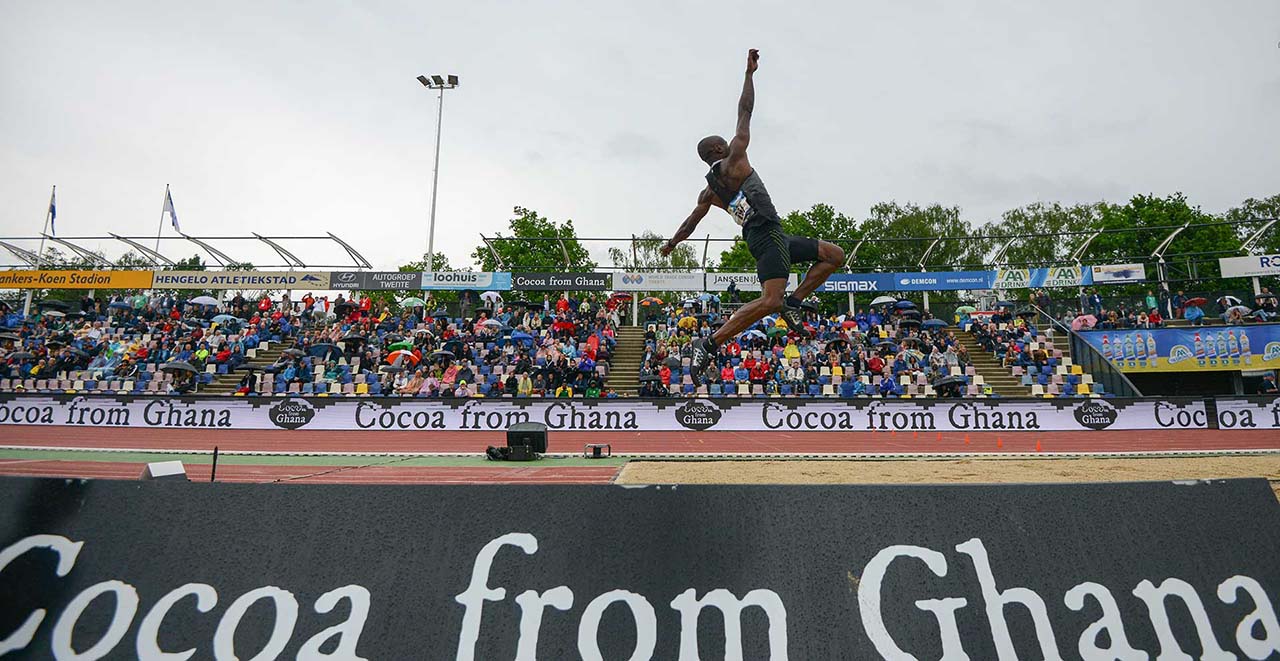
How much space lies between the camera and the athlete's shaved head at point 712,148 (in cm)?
534

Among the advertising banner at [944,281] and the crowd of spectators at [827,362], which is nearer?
the crowd of spectators at [827,362]

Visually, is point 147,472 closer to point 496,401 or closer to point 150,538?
point 150,538

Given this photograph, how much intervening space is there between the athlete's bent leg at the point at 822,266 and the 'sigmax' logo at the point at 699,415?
12.2 meters

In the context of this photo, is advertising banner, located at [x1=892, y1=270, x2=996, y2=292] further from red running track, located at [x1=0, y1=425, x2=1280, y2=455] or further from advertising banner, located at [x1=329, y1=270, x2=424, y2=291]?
advertising banner, located at [x1=329, y1=270, x2=424, y2=291]

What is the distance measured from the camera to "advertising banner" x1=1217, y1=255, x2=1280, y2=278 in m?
26.6

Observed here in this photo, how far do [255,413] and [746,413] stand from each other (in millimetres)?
14622

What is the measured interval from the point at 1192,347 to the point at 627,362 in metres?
23.4

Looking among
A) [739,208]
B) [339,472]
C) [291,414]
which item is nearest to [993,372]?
[739,208]

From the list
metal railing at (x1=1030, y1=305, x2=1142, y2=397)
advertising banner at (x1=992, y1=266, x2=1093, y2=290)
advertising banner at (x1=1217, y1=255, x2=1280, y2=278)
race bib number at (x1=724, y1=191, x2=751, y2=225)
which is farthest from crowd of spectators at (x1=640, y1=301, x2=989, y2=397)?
advertising banner at (x1=1217, y1=255, x2=1280, y2=278)

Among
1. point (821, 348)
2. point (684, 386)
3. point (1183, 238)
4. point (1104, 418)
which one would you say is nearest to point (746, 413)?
point (684, 386)

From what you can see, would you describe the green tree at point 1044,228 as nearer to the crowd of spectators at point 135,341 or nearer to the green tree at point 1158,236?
the green tree at point 1158,236

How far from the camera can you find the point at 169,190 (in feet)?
111

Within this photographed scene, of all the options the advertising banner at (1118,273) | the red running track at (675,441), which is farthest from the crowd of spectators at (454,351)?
the advertising banner at (1118,273)

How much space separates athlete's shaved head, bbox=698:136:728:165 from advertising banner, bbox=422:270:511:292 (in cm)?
2380
